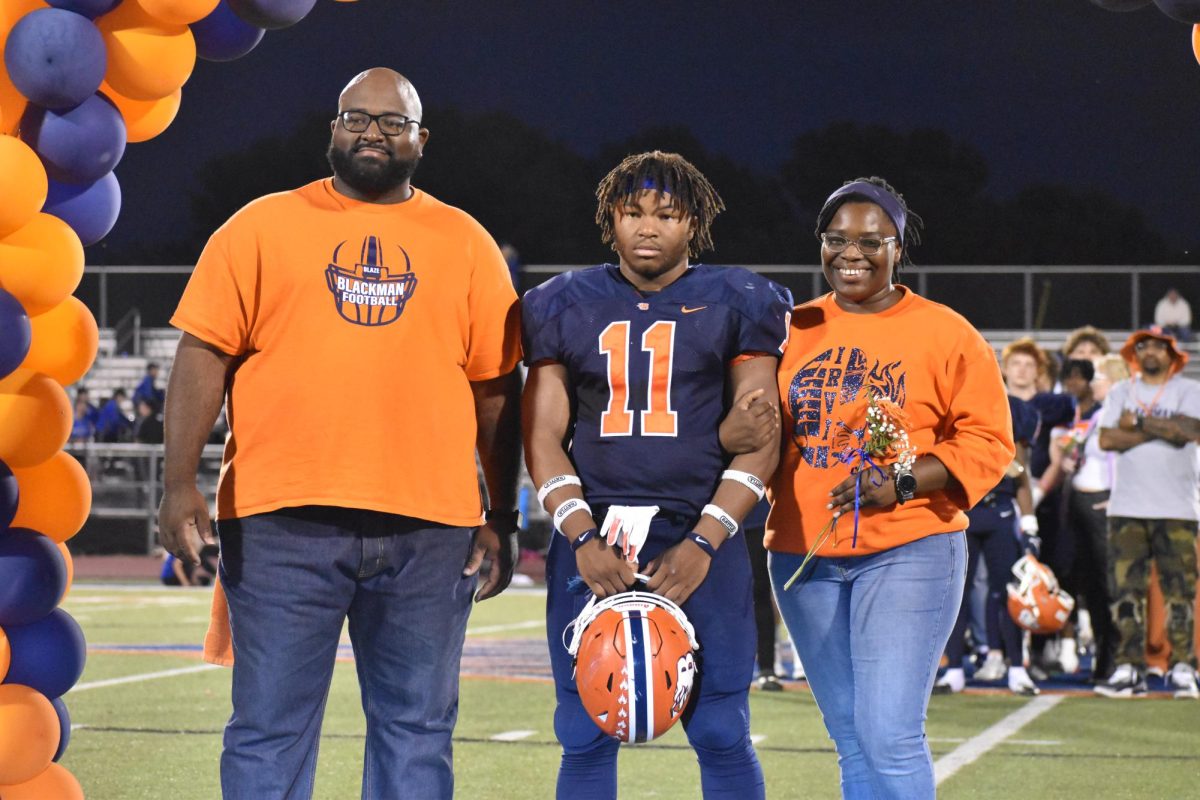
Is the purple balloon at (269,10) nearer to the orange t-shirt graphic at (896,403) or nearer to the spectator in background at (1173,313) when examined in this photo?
the orange t-shirt graphic at (896,403)

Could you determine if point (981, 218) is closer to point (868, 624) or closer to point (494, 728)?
point (494, 728)

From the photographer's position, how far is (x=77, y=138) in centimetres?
502

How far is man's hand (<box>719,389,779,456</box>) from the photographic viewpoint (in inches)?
169

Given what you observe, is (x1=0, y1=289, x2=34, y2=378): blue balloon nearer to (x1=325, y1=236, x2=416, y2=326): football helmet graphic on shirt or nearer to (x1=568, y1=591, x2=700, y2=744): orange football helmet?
(x1=325, y1=236, x2=416, y2=326): football helmet graphic on shirt

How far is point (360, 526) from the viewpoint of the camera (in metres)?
4.25

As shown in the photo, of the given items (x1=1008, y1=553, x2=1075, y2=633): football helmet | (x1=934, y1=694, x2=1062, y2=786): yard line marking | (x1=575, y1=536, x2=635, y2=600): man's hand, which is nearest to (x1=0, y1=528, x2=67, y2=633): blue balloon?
(x1=575, y1=536, x2=635, y2=600): man's hand

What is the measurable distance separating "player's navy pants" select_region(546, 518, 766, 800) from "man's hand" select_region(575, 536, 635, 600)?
10 centimetres

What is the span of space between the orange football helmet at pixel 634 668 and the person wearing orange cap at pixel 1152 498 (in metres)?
5.75

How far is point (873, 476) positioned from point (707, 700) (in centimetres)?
75

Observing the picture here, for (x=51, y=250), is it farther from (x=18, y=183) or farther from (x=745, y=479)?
(x=745, y=479)

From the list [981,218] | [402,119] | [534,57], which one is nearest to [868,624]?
[402,119]

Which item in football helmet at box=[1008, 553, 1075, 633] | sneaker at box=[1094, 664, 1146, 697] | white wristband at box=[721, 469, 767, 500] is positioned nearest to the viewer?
white wristband at box=[721, 469, 767, 500]

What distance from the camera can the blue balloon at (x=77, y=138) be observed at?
4.99m

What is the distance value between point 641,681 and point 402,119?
5.17 feet
